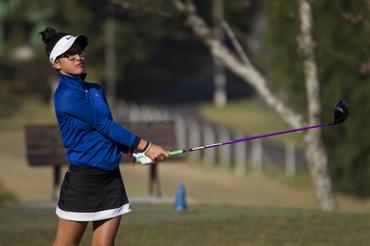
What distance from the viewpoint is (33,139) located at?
51.4ft

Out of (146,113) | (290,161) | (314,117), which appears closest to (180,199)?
(314,117)

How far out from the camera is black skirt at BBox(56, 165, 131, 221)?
6848mm

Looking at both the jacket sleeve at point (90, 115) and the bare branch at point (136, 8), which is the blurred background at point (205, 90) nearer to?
the bare branch at point (136, 8)

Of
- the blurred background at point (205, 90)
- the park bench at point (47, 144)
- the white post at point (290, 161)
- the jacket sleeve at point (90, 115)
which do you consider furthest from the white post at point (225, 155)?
the jacket sleeve at point (90, 115)

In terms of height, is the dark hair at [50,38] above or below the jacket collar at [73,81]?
above

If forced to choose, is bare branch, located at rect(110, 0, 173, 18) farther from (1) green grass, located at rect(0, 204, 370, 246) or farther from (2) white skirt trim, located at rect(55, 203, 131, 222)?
(2) white skirt trim, located at rect(55, 203, 131, 222)

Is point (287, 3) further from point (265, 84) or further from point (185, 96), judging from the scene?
point (185, 96)

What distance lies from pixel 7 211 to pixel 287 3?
9124 mm

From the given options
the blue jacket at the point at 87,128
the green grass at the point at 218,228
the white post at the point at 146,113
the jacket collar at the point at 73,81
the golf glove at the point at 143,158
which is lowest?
the green grass at the point at 218,228

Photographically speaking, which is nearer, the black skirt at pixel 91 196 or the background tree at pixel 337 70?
the black skirt at pixel 91 196

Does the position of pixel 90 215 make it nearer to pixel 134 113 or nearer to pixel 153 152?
pixel 153 152

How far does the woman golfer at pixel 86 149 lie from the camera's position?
6.77m

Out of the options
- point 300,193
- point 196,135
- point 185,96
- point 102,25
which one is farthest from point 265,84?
point 185,96

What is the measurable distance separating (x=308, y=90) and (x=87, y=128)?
1038 cm
